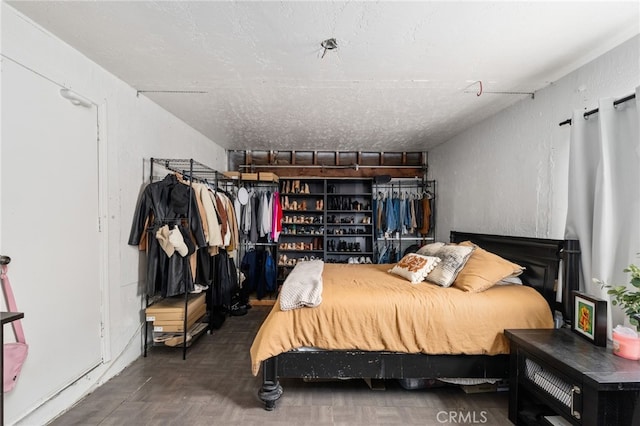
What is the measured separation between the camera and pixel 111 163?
233cm

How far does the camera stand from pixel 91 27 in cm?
172

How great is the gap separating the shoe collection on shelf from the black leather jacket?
7.16 feet

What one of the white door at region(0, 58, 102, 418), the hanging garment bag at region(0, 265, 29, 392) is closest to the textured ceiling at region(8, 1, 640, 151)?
the white door at region(0, 58, 102, 418)

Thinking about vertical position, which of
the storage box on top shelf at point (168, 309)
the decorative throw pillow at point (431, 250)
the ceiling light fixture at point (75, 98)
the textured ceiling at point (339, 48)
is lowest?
the storage box on top shelf at point (168, 309)

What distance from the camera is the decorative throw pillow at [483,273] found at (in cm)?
216

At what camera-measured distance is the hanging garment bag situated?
57.1 inches

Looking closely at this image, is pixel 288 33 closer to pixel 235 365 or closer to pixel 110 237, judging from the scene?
pixel 110 237

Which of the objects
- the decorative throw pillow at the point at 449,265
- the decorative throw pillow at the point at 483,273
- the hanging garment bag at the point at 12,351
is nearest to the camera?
the hanging garment bag at the point at 12,351

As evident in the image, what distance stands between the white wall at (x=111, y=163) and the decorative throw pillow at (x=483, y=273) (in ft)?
9.13

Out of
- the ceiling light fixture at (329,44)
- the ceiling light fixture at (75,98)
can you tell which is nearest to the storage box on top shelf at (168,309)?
the ceiling light fixture at (75,98)

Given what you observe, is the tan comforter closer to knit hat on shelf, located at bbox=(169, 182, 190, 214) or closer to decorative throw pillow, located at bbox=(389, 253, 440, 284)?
decorative throw pillow, located at bbox=(389, 253, 440, 284)

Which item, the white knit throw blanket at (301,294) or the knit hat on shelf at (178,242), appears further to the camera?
the knit hat on shelf at (178,242)

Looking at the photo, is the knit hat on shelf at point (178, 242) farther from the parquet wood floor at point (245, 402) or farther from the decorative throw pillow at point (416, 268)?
the decorative throw pillow at point (416, 268)

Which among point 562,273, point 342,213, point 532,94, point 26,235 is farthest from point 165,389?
point 532,94
